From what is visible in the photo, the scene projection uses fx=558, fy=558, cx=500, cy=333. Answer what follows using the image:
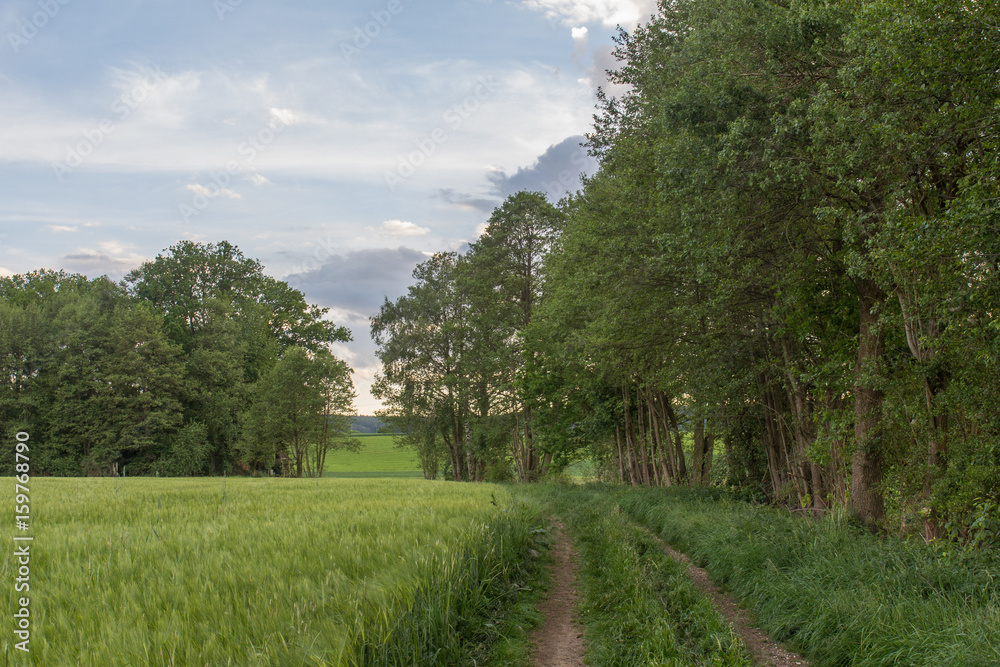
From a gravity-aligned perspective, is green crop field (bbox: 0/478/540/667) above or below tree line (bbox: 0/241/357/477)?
below

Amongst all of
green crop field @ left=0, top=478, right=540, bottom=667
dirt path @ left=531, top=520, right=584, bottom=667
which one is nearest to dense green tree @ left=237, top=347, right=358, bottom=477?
green crop field @ left=0, top=478, right=540, bottom=667

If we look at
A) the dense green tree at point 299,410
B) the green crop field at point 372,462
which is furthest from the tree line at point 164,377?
the green crop field at point 372,462

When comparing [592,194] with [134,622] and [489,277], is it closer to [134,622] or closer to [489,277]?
[489,277]

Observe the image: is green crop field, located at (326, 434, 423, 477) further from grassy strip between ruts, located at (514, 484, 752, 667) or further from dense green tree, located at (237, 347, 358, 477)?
grassy strip between ruts, located at (514, 484, 752, 667)

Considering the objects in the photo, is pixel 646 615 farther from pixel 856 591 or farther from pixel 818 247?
pixel 818 247

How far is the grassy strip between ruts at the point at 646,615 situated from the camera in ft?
17.3

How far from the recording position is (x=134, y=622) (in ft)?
11.9

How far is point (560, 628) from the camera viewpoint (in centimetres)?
654

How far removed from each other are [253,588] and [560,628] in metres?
3.67

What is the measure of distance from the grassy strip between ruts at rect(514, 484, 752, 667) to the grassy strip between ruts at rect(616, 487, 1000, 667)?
0.77 m

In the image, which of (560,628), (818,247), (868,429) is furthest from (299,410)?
(560,628)

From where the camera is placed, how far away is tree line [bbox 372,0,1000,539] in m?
6.77

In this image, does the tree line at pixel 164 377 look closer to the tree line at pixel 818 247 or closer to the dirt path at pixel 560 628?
the tree line at pixel 818 247

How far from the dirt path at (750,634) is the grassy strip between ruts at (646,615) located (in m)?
0.29
